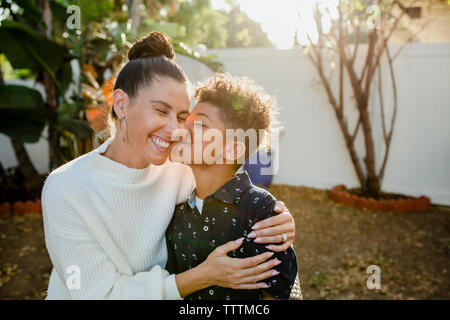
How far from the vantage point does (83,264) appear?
66.9 inches

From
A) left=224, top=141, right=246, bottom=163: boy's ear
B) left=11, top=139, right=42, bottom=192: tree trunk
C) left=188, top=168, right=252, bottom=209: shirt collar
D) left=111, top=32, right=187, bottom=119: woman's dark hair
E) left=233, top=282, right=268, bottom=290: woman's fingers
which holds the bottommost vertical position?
left=11, top=139, right=42, bottom=192: tree trunk

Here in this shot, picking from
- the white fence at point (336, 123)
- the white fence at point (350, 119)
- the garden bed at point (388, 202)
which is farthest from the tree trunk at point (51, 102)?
the garden bed at point (388, 202)

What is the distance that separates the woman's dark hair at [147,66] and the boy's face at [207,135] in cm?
20

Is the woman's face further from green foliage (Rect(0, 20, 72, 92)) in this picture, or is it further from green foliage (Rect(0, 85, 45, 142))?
green foliage (Rect(0, 85, 45, 142))

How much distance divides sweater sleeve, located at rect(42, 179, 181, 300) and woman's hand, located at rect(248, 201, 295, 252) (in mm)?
446

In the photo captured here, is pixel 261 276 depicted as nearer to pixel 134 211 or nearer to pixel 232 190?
pixel 232 190

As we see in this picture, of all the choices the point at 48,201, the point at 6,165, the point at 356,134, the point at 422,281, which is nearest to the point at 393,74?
the point at 356,134

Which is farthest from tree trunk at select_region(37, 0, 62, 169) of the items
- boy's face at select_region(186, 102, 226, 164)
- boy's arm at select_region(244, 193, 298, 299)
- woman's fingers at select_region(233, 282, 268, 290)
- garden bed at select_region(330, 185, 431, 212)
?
woman's fingers at select_region(233, 282, 268, 290)

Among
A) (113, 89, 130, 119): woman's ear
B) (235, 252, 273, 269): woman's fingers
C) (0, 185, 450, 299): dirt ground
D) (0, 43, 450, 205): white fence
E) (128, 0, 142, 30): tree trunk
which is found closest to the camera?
(235, 252, 273, 269): woman's fingers

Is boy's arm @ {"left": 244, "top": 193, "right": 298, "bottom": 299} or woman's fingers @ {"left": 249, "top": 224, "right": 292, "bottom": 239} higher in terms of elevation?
woman's fingers @ {"left": 249, "top": 224, "right": 292, "bottom": 239}

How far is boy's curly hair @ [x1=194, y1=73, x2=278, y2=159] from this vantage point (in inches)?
78.4

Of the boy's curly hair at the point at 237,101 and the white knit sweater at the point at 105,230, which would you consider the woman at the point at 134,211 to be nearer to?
the white knit sweater at the point at 105,230

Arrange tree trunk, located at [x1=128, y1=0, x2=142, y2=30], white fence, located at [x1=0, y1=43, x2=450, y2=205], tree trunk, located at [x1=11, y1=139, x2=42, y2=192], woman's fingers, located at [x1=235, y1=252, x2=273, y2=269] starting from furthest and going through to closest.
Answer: tree trunk, located at [x1=128, y1=0, x2=142, y2=30] → tree trunk, located at [x1=11, y1=139, x2=42, y2=192] → white fence, located at [x1=0, y1=43, x2=450, y2=205] → woman's fingers, located at [x1=235, y1=252, x2=273, y2=269]

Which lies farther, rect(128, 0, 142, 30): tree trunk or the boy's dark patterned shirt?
rect(128, 0, 142, 30): tree trunk
